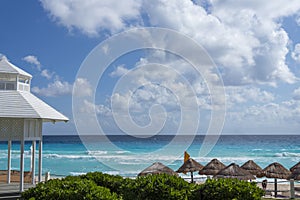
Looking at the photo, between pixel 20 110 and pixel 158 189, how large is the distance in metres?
5.97

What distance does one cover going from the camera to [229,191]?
7.79m

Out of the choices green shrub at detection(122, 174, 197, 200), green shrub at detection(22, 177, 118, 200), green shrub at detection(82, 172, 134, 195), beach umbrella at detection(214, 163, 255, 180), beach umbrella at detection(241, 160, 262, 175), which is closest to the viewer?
green shrub at detection(22, 177, 118, 200)

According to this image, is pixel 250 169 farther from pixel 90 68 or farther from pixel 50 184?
pixel 50 184

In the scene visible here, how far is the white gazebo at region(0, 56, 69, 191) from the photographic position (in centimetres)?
1174

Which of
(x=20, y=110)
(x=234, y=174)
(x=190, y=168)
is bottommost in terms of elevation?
(x=190, y=168)

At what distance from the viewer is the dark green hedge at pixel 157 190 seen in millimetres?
7562

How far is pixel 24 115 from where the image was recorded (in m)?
11.6

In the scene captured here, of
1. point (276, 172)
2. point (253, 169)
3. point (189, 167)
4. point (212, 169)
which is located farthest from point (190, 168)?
point (276, 172)

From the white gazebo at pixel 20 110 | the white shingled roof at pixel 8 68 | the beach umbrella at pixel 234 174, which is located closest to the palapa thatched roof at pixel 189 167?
the beach umbrella at pixel 234 174

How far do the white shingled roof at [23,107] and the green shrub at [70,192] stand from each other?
13.3 ft

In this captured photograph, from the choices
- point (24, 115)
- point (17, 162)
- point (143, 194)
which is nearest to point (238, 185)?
point (143, 194)

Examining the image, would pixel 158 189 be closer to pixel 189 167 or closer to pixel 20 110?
pixel 20 110

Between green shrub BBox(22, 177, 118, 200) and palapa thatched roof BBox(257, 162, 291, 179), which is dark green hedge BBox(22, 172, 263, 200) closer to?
green shrub BBox(22, 177, 118, 200)

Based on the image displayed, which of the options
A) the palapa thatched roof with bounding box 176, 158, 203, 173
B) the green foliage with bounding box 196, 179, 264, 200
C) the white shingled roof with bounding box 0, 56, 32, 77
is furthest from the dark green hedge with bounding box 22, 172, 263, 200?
the palapa thatched roof with bounding box 176, 158, 203, 173
